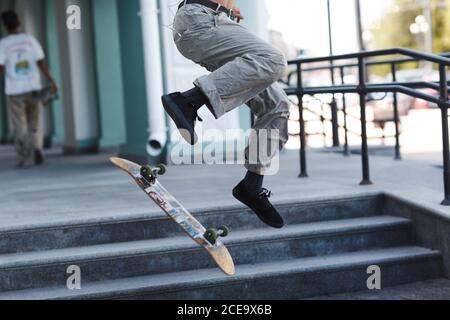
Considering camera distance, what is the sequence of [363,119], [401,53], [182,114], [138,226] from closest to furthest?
1. [182,114]
2. [138,226]
3. [401,53]
4. [363,119]

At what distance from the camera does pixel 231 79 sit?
4.35 metres

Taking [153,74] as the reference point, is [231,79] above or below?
below

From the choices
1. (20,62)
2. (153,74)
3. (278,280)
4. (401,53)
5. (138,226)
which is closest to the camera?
(278,280)

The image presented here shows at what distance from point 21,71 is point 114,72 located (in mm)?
1915

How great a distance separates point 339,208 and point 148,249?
4.77 ft

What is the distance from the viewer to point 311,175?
24.2 ft

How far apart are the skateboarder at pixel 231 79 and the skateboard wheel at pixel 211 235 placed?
301 millimetres

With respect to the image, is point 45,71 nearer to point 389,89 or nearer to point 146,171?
point 389,89

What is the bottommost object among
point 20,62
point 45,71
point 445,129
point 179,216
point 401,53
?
point 179,216

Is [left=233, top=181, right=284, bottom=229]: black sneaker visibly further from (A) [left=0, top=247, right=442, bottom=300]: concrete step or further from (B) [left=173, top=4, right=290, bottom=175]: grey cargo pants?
(A) [left=0, top=247, right=442, bottom=300]: concrete step

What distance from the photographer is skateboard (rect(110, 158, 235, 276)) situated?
4.57 meters

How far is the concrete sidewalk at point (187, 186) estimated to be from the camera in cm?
564

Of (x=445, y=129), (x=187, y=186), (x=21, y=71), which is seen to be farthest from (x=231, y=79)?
(x=21, y=71)
